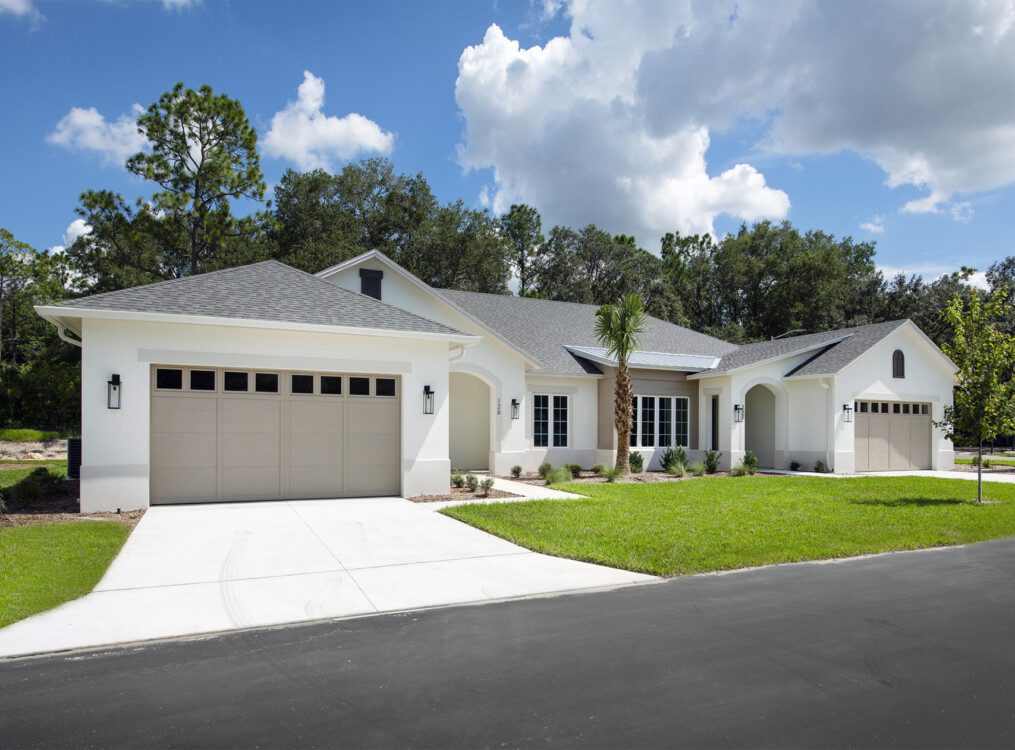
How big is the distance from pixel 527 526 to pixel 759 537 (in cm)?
365

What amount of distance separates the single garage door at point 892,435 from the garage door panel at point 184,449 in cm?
2007

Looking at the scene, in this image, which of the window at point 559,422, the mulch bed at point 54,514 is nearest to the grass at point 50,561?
the mulch bed at point 54,514

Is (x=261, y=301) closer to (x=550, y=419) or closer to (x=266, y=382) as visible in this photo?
(x=266, y=382)

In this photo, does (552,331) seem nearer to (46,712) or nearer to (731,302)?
(46,712)

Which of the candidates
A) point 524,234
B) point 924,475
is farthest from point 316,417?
point 524,234

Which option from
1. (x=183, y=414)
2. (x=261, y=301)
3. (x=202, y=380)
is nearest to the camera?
(x=183, y=414)

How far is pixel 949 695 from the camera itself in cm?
462

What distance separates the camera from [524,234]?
50.0 metres

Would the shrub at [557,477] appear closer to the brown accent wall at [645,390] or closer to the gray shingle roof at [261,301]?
the brown accent wall at [645,390]

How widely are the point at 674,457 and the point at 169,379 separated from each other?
1491 centimetres

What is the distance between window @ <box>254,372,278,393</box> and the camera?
13.1m

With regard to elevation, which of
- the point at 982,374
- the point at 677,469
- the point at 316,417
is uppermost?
the point at 982,374

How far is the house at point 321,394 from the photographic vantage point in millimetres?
12047

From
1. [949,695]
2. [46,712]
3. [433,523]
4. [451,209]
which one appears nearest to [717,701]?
[949,695]
